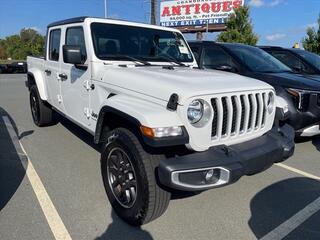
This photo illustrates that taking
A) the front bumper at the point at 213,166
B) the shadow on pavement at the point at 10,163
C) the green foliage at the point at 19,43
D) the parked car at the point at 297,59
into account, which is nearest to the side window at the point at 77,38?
the shadow on pavement at the point at 10,163

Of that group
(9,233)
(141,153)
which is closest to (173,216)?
(141,153)

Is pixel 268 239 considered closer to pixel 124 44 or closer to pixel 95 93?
pixel 95 93

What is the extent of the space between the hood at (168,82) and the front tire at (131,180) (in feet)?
1.61

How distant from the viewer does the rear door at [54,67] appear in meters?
5.78

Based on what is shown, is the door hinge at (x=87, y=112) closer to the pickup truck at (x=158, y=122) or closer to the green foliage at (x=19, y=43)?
the pickup truck at (x=158, y=122)

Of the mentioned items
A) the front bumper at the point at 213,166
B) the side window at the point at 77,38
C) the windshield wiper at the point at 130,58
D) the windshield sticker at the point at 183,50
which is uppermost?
the side window at the point at 77,38

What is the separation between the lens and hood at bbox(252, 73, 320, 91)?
5.92 metres

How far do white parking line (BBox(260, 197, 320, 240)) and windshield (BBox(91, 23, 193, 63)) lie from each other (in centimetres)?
252

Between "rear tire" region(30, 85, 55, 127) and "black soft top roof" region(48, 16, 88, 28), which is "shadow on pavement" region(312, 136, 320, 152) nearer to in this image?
"black soft top roof" region(48, 16, 88, 28)

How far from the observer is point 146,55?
15.9 feet

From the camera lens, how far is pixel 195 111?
3.21m

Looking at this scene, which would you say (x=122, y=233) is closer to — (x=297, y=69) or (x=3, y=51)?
(x=297, y=69)

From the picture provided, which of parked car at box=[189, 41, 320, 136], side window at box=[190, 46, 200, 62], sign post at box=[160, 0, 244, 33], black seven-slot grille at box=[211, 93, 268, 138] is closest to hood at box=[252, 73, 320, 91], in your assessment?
parked car at box=[189, 41, 320, 136]

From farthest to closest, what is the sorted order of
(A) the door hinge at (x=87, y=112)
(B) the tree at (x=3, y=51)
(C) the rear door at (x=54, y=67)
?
(B) the tree at (x=3, y=51) → (C) the rear door at (x=54, y=67) → (A) the door hinge at (x=87, y=112)
